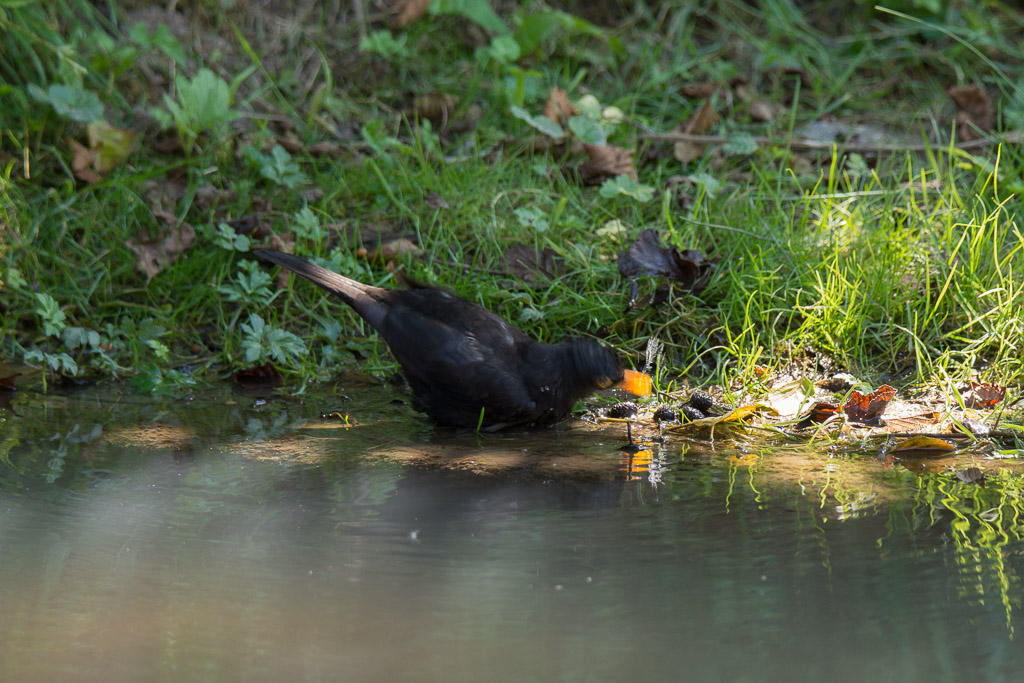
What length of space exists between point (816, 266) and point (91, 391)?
3.03 meters

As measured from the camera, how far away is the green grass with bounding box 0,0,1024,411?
12.7 ft

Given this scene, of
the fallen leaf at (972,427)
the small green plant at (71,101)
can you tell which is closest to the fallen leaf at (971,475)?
the fallen leaf at (972,427)

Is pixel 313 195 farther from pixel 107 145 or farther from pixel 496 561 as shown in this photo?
pixel 496 561

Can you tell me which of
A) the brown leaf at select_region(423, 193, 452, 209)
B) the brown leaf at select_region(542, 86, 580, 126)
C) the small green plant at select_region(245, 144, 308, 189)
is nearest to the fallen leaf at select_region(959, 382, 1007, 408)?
the brown leaf at select_region(423, 193, 452, 209)

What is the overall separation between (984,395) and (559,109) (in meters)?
2.74

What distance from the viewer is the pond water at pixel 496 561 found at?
6.19 feet

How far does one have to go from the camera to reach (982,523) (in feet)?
8.14

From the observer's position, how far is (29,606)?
210 centimetres

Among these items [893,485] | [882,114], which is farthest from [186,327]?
[882,114]

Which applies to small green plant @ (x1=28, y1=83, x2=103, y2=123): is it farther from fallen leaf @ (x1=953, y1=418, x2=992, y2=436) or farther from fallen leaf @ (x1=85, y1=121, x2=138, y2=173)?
fallen leaf @ (x1=953, y1=418, x2=992, y2=436)

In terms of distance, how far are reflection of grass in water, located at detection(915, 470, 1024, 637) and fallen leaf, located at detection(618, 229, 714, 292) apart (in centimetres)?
144

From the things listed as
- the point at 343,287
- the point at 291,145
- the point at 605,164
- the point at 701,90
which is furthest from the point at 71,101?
the point at 701,90

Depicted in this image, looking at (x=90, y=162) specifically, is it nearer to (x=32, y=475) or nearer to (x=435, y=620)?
(x=32, y=475)

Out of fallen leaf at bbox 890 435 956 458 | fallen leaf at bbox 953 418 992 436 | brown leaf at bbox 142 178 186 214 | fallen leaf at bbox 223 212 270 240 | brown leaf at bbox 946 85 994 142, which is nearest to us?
fallen leaf at bbox 890 435 956 458
